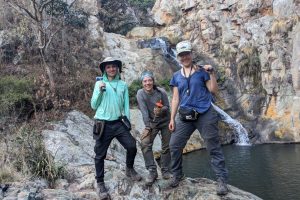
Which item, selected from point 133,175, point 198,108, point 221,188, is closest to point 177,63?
point 133,175

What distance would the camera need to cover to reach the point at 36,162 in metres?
6.59

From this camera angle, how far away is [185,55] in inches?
222

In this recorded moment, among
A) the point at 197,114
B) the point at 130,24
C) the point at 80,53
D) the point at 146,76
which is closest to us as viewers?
the point at 197,114

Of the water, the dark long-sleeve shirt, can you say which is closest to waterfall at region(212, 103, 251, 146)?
the water

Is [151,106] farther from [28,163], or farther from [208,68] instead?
[28,163]

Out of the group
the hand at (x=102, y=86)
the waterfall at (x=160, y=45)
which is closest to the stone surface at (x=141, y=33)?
the waterfall at (x=160, y=45)

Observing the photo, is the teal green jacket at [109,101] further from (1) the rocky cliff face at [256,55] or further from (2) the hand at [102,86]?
(1) the rocky cliff face at [256,55]

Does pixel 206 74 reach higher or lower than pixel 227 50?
lower

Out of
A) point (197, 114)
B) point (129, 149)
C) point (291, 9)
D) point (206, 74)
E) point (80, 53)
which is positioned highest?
point (291, 9)

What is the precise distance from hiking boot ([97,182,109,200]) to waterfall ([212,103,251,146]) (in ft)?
42.1

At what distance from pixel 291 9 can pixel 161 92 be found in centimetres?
1598

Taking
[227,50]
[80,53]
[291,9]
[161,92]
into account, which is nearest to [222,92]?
[227,50]

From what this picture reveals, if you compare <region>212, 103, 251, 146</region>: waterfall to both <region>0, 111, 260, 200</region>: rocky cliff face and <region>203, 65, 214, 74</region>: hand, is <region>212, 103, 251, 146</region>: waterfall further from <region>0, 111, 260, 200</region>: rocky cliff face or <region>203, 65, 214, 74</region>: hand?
<region>203, 65, 214, 74</region>: hand

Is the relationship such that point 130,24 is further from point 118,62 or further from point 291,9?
point 118,62
